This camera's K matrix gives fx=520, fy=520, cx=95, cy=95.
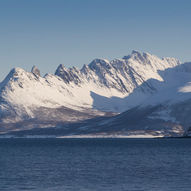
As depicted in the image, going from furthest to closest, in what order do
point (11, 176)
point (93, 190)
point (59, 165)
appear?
point (59, 165) < point (11, 176) < point (93, 190)

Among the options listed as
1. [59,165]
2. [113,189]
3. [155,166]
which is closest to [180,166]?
[155,166]

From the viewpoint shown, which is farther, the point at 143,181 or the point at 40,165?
the point at 40,165

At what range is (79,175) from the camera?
11375 centimetres

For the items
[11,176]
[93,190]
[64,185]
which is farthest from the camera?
[11,176]

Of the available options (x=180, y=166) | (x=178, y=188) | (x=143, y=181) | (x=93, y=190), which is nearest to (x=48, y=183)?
(x=93, y=190)

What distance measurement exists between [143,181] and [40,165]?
42.2 metres

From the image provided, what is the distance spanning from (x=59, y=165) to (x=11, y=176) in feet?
91.2

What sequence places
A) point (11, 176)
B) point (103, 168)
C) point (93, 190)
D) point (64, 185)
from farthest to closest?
point (103, 168) < point (11, 176) < point (64, 185) < point (93, 190)

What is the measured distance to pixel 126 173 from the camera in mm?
116125

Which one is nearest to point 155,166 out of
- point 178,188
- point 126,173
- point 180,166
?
point 180,166

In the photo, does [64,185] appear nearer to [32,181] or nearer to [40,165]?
[32,181]

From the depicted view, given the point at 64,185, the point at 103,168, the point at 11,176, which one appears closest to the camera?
the point at 64,185

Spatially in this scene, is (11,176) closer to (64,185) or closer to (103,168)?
(64,185)

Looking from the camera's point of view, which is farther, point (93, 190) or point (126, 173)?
point (126, 173)
